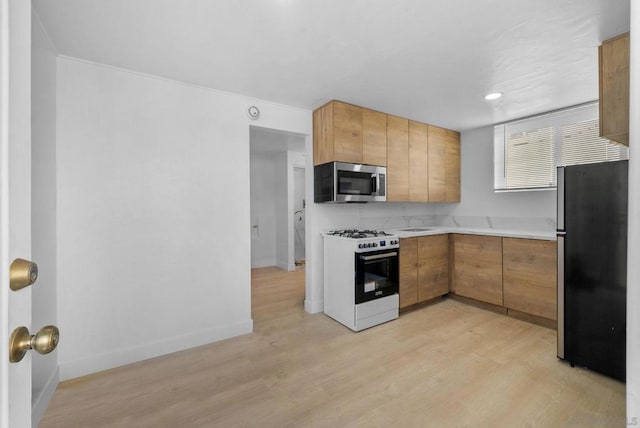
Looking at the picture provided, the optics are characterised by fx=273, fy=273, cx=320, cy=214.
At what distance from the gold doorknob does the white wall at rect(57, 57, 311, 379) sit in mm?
1943

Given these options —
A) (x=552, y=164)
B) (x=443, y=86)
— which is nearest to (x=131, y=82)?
(x=443, y=86)

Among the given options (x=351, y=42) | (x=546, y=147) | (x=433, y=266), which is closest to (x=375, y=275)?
(x=433, y=266)

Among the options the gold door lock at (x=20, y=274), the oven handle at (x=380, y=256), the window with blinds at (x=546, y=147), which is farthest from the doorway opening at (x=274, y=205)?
the gold door lock at (x=20, y=274)

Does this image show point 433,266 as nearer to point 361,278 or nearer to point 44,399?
point 361,278

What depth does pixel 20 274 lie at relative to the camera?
0.56 meters

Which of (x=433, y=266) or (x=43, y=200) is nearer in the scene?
(x=43, y=200)

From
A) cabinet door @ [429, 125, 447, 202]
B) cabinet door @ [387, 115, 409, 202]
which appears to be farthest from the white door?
cabinet door @ [429, 125, 447, 202]

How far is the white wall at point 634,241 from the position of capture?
0.57 meters

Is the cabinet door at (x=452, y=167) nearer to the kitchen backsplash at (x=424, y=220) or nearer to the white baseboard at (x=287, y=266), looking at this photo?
the kitchen backsplash at (x=424, y=220)

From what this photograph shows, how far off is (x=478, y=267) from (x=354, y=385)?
7.64ft

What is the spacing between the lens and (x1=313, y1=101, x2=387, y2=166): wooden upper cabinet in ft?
9.73

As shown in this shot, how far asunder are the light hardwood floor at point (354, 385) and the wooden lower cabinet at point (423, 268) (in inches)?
21.8

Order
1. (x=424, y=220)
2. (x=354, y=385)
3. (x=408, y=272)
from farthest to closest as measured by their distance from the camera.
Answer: (x=424, y=220)
(x=408, y=272)
(x=354, y=385)

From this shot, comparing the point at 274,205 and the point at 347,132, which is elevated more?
the point at 347,132
